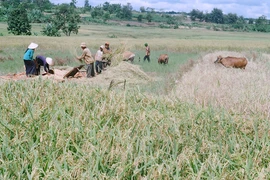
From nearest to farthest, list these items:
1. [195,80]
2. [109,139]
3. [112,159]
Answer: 1. [112,159]
2. [109,139]
3. [195,80]

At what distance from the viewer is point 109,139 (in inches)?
110

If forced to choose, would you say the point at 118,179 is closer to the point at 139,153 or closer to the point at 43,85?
the point at 139,153

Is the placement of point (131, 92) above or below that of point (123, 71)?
above

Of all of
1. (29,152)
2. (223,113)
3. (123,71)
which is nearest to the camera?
(29,152)

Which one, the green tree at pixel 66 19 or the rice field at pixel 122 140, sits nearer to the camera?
the rice field at pixel 122 140

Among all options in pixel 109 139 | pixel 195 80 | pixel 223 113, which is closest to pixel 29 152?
pixel 109 139

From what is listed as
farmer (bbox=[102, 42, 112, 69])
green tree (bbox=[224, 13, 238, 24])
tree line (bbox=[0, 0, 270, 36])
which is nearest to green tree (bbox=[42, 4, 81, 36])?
Result: tree line (bbox=[0, 0, 270, 36])

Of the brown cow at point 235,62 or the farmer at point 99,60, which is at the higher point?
the brown cow at point 235,62

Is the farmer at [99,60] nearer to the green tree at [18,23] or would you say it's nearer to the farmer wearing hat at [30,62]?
the farmer wearing hat at [30,62]

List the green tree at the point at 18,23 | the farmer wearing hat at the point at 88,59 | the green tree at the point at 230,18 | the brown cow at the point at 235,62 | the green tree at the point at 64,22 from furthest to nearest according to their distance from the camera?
the green tree at the point at 230,18
the green tree at the point at 64,22
the green tree at the point at 18,23
the farmer wearing hat at the point at 88,59
the brown cow at the point at 235,62

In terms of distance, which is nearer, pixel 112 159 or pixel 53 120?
pixel 112 159

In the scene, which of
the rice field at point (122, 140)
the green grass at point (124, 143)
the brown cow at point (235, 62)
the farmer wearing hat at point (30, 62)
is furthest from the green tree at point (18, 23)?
the green grass at point (124, 143)

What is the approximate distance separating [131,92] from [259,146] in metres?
2.16

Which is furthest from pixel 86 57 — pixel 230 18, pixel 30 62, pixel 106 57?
pixel 230 18
